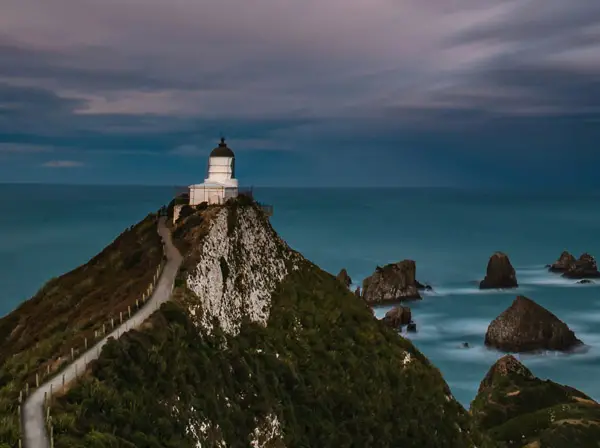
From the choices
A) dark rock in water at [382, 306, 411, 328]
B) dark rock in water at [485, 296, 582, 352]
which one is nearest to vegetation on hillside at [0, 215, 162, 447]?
dark rock in water at [382, 306, 411, 328]

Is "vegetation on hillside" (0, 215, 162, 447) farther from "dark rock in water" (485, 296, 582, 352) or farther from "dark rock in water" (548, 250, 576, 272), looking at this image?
"dark rock in water" (548, 250, 576, 272)

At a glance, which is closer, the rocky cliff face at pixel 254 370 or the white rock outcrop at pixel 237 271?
the rocky cliff face at pixel 254 370

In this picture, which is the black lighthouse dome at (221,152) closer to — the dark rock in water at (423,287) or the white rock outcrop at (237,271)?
the white rock outcrop at (237,271)

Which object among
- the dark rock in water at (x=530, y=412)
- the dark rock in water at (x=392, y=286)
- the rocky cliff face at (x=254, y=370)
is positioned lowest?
the dark rock in water at (x=530, y=412)

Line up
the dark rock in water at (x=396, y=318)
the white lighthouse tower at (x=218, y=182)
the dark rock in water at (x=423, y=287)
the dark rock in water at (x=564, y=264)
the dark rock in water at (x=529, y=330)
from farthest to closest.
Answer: the dark rock in water at (x=564, y=264) → the dark rock in water at (x=423, y=287) → the dark rock in water at (x=396, y=318) → the dark rock in water at (x=529, y=330) → the white lighthouse tower at (x=218, y=182)

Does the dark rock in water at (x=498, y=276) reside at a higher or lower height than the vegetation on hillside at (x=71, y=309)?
higher

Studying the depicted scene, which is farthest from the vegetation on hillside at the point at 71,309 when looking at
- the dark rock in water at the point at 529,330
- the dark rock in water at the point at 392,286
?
the dark rock in water at the point at 392,286

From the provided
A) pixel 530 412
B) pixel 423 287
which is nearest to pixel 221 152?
pixel 530 412

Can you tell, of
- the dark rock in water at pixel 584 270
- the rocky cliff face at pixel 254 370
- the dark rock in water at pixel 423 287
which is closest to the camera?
the rocky cliff face at pixel 254 370
